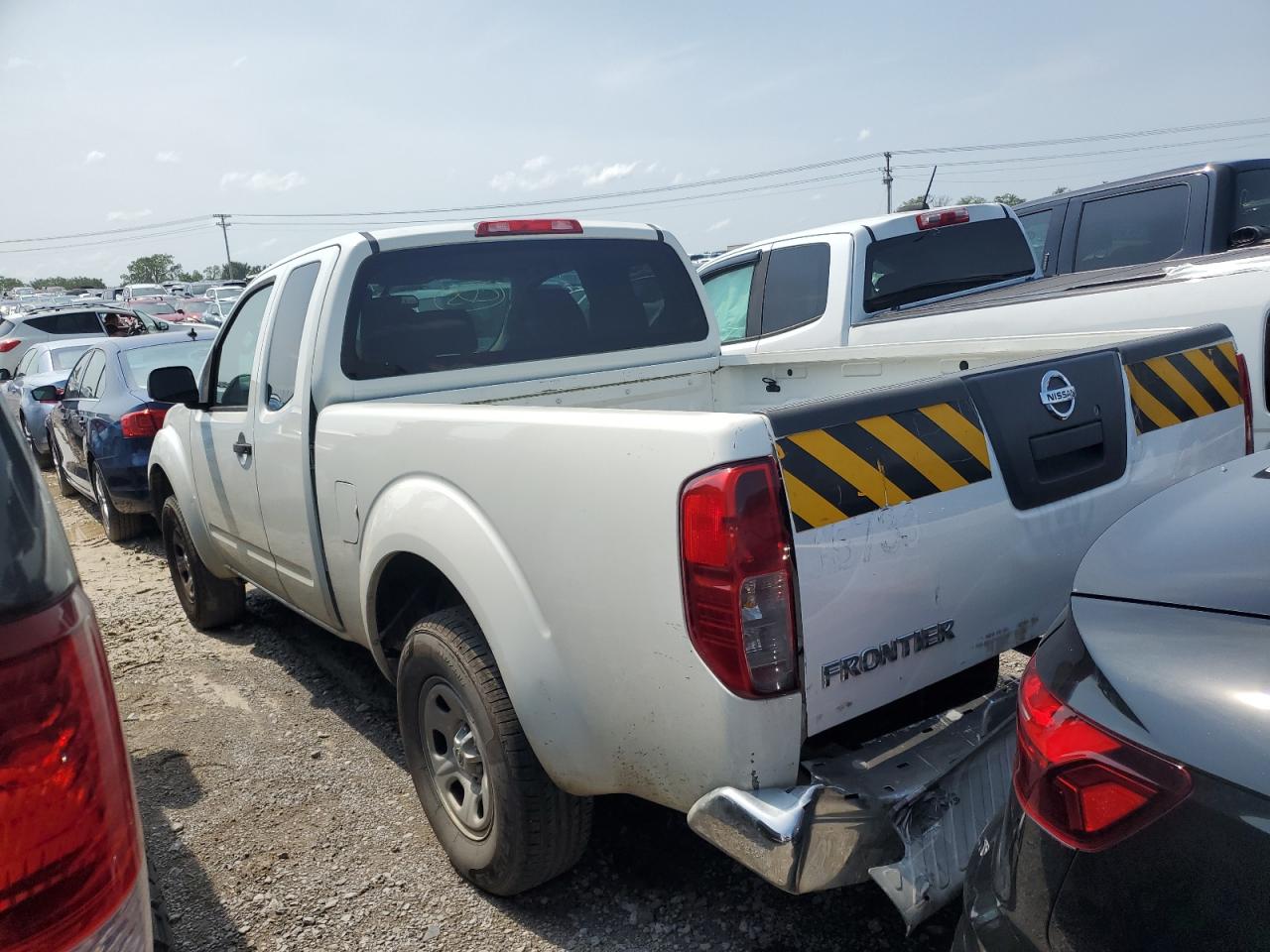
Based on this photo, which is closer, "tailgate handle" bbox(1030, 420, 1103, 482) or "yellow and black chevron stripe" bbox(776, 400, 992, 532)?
"yellow and black chevron stripe" bbox(776, 400, 992, 532)

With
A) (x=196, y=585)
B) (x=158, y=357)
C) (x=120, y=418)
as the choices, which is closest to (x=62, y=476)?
(x=158, y=357)

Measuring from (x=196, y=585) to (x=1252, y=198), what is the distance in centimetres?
696

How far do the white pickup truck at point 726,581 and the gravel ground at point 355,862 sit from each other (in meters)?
0.20

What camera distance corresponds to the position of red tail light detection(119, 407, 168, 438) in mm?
6754

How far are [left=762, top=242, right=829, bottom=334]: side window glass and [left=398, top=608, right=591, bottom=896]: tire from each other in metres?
4.05

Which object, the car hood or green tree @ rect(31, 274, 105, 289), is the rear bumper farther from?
green tree @ rect(31, 274, 105, 289)

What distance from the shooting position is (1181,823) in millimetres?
1201

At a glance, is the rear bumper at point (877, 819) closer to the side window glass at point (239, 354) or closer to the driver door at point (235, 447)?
the driver door at point (235, 447)

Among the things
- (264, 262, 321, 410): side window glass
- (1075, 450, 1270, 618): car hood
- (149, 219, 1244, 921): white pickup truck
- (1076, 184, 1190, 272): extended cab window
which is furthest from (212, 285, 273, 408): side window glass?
(1076, 184, 1190, 272): extended cab window

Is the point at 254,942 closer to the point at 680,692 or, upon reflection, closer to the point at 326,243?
the point at 680,692

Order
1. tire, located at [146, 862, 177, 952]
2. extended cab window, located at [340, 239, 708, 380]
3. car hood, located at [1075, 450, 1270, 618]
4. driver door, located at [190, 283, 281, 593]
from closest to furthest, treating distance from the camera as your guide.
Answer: car hood, located at [1075, 450, 1270, 618]
tire, located at [146, 862, 177, 952]
extended cab window, located at [340, 239, 708, 380]
driver door, located at [190, 283, 281, 593]

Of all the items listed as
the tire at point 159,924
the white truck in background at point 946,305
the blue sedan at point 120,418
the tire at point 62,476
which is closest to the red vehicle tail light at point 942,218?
the white truck in background at point 946,305

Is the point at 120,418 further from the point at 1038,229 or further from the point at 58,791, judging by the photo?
the point at 1038,229

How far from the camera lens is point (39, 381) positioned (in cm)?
1101
